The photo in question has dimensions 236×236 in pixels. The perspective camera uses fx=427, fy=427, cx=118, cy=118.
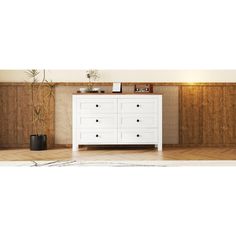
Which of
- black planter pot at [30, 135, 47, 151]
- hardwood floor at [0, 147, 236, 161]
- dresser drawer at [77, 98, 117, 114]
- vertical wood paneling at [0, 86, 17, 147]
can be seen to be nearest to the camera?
hardwood floor at [0, 147, 236, 161]

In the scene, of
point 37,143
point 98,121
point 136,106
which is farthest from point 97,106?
point 37,143

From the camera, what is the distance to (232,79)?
5891 millimetres

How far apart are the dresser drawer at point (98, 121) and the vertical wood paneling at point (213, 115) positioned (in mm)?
1371

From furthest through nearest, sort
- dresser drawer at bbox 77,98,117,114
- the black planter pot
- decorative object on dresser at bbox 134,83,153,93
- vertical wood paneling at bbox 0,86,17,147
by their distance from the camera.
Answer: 1. vertical wood paneling at bbox 0,86,17,147
2. decorative object on dresser at bbox 134,83,153,93
3. the black planter pot
4. dresser drawer at bbox 77,98,117,114

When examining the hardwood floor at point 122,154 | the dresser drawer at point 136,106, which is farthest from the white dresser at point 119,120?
the hardwood floor at point 122,154

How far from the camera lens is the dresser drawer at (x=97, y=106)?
17.5 feet

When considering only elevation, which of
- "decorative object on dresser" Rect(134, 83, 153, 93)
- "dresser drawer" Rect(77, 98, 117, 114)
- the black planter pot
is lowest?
the black planter pot

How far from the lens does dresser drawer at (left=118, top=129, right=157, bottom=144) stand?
5.36m

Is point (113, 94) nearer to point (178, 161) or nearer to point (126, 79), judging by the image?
point (126, 79)

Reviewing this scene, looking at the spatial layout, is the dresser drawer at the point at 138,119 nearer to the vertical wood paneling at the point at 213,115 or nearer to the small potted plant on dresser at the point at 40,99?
the vertical wood paneling at the point at 213,115

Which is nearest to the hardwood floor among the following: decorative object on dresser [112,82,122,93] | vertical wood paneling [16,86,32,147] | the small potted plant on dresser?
vertical wood paneling [16,86,32,147]

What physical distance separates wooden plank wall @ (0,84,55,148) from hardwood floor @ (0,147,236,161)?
1.37 feet

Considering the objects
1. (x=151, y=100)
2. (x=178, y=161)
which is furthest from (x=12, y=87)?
(x=178, y=161)

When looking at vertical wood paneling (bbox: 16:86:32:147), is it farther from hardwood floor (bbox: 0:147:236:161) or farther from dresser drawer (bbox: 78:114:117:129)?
dresser drawer (bbox: 78:114:117:129)
